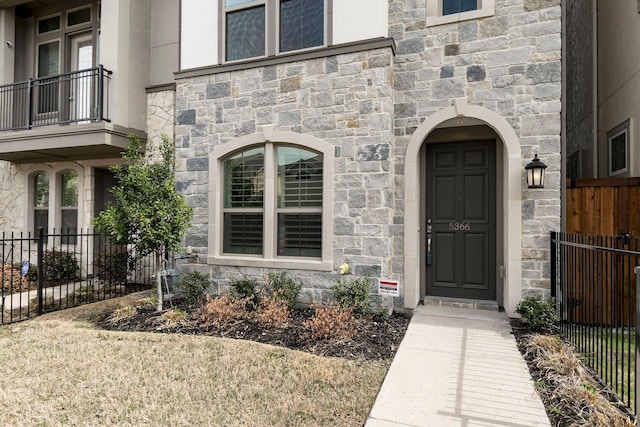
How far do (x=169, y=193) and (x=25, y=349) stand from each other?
2.46 metres

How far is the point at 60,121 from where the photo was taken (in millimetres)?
7391

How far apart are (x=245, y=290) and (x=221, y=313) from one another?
0.67 metres

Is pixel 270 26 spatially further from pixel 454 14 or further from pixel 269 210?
pixel 269 210

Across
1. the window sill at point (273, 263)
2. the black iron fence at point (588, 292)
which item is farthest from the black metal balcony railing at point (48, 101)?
the black iron fence at point (588, 292)

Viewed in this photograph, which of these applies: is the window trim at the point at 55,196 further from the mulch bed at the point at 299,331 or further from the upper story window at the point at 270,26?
the upper story window at the point at 270,26

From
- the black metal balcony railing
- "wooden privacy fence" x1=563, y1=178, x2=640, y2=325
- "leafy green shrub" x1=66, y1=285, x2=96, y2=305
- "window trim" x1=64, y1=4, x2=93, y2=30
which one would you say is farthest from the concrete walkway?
"window trim" x1=64, y1=4, x2=93, y2=30

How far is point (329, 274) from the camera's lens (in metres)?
5.24

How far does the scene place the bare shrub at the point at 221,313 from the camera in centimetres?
486

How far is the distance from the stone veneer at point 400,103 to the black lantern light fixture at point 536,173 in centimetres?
18

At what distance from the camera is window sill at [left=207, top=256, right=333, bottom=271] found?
5258 mm

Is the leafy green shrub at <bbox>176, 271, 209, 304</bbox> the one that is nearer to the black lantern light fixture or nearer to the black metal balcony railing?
the black metal balcony railing

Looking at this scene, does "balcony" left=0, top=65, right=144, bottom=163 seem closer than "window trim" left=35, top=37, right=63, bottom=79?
Yes

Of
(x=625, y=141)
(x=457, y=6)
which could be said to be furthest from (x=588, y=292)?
(x=457, y=6)

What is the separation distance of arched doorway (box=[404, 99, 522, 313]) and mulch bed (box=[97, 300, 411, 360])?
0.90 m
